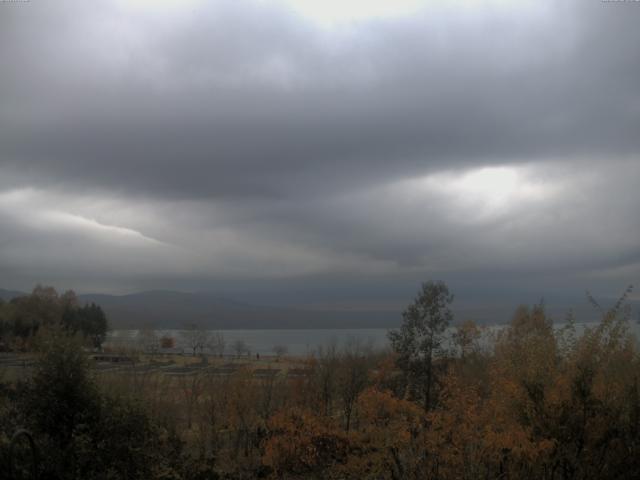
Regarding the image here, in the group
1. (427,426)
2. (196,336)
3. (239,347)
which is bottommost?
(239,347)

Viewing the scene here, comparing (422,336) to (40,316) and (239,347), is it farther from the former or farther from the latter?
(40,316)

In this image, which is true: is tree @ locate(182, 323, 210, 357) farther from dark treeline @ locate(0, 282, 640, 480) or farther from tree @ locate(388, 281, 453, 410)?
dark treeline @ locate(0, 282, 640, 480)

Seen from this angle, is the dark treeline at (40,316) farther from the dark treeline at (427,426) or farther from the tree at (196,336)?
the dark treeline at (427,426)

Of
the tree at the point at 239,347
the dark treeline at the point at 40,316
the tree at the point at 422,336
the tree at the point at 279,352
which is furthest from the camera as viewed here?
the dark treeline at the point at 40,316

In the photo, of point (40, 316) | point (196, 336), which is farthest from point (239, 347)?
point (40, 316)

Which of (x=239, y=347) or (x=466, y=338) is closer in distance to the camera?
(x=466, y=338)

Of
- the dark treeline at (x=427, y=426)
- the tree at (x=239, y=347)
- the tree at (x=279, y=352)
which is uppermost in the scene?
the dark treeline at (x=427, y=426)

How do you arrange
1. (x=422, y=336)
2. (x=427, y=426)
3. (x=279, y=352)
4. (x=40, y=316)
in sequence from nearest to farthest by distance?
1. (x=427, y=426)
2. (x=422, y=336)
3. (x=279, y=352)
4. (x=40, y=316)

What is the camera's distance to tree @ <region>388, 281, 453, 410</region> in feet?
110

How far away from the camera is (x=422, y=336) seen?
111 ft

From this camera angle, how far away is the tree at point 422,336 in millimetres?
33531

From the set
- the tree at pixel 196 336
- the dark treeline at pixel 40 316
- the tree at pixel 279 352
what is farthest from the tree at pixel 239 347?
the dark treeline at pixel 40 316

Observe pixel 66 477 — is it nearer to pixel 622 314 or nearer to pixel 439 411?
pixel 439 411

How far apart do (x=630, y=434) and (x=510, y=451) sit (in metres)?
3.57
